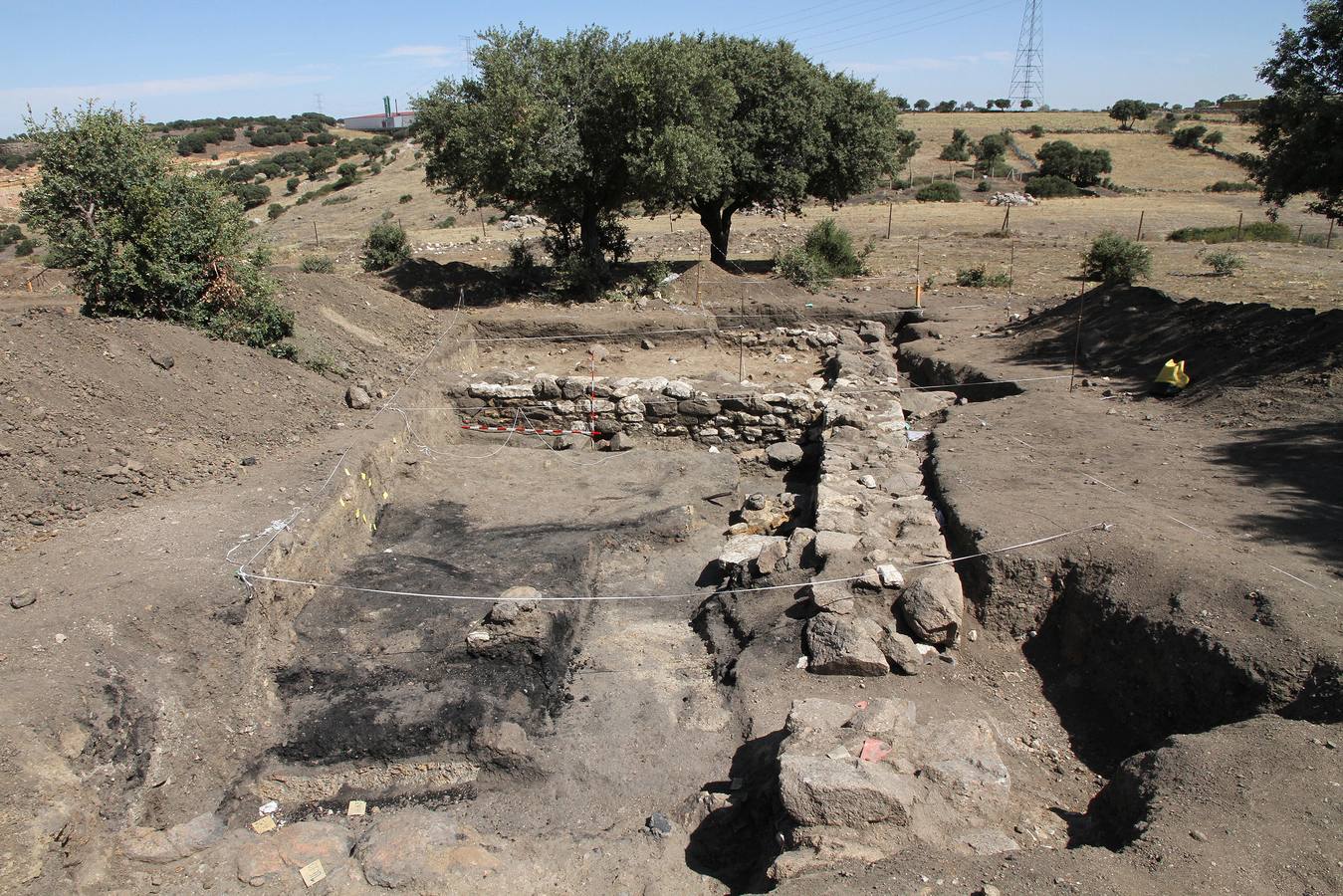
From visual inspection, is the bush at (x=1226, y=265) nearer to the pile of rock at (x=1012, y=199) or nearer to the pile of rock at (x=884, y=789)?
the pile of rock at (x=884, y=789)

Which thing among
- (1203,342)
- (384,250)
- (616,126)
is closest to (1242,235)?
(1203,342)

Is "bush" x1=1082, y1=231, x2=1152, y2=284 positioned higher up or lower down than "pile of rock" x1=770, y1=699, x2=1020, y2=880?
higher up

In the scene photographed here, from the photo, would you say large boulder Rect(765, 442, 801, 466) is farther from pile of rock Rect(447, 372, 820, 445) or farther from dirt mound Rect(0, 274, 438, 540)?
dirt mound Rect(0, 274, 438, 540)

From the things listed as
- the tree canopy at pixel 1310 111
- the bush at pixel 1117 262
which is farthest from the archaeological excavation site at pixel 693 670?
the bush at pixel 1117 262

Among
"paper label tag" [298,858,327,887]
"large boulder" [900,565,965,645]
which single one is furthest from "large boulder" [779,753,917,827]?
"paper label tag" [298,858,327,887]

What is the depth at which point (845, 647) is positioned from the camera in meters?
5.72

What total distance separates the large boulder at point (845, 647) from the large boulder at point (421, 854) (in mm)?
2554

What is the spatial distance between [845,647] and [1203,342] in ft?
30.4

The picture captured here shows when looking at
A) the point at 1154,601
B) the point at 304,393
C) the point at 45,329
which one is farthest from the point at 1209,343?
the point at 45,329

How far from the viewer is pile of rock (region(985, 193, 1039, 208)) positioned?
3893 centimetres

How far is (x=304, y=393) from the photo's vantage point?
1026 centimetres

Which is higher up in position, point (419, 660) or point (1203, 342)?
point (1203, 342)

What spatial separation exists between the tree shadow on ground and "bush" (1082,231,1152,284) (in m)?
10.9

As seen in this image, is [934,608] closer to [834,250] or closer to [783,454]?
[783,454]
